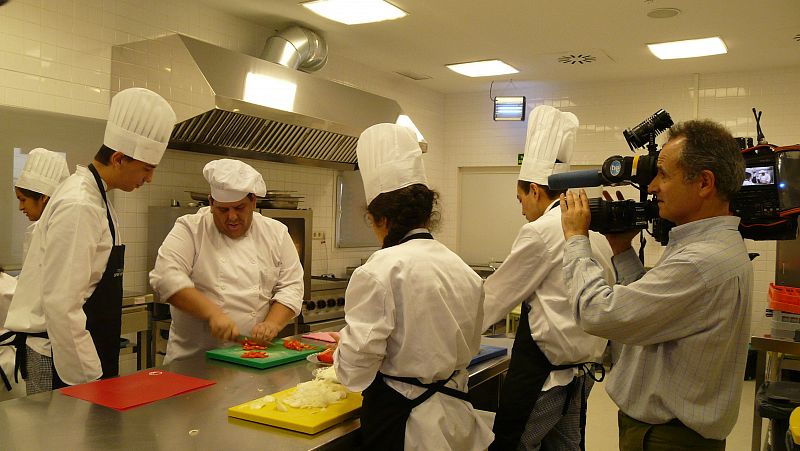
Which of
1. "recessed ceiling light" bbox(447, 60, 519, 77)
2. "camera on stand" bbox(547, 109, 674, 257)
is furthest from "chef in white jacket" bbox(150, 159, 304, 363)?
"recessed ceiling light" bbox(447, 60, 519, 77)

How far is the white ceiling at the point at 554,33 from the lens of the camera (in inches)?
→ 186

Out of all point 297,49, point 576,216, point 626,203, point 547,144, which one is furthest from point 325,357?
point 297,49

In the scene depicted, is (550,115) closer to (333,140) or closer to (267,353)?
(267,353)

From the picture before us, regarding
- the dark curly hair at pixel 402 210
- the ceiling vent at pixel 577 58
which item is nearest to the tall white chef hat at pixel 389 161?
the dark curly hair at pixel 402 210

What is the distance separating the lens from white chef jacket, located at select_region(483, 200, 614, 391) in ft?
7.92

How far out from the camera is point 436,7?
4785 millimetres

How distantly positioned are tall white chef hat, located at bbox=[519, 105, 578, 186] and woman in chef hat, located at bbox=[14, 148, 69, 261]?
269 centimetres

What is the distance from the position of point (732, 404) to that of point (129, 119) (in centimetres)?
225

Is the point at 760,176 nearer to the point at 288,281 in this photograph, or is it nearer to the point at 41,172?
the point at 288,281

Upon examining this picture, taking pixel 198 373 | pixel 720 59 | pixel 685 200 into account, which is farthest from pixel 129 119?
pixel 720 59

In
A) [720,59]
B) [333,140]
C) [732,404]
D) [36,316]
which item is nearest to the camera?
[732,404]

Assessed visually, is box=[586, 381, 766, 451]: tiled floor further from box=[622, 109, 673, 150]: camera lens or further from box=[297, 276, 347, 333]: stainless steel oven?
box=[622, 109, 673, 150]: camera lens

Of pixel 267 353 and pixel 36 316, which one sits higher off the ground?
pixel 36 316

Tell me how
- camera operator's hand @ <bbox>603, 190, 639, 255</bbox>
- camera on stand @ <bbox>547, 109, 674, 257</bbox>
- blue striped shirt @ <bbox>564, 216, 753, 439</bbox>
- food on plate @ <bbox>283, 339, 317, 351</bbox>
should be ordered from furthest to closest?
food on plate @ <bbox>283, 339, 317, 351</bbox> < camera operator's hand @ <bbox>603, 190, 639, 255</bbox> < camera on stand @ <bbox>547, 109, 674, 257</bbox> < blue striped shirt @ <bbox>564, 216, 753, 439</bbox>
